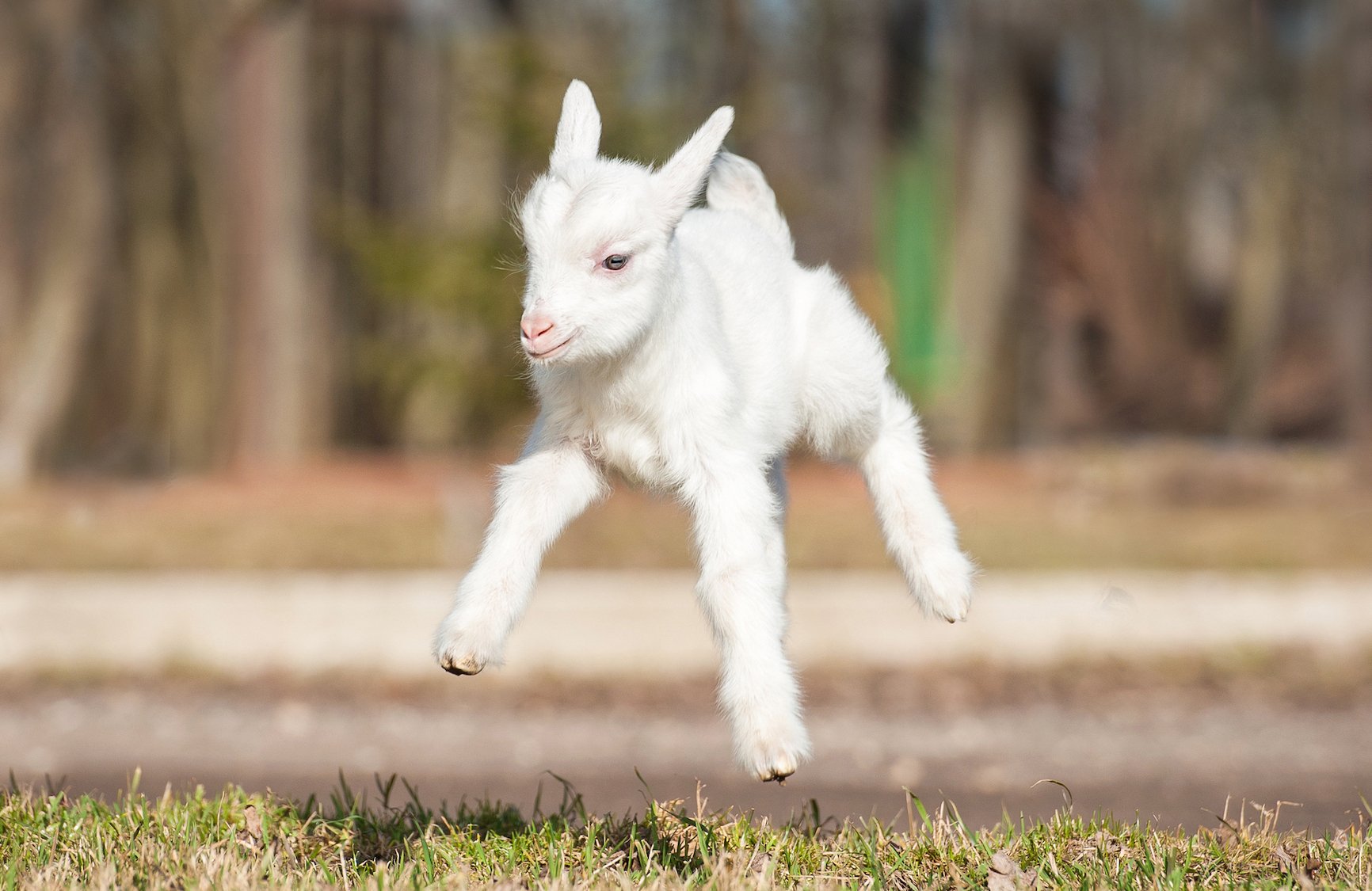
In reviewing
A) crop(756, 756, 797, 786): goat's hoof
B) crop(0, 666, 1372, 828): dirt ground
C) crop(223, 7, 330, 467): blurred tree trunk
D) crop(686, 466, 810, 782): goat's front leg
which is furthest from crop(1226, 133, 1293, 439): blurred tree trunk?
crop(756, 756, 797, 786): goat's hoof

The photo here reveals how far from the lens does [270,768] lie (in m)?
8.00

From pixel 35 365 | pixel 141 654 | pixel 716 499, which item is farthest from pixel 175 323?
pixel 716 499

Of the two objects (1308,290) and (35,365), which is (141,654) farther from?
(1308,290)

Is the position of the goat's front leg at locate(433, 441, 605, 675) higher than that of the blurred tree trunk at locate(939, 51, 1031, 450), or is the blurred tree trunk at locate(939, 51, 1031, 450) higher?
the blurred tree trunk at locate(939, 51, 1031, 450)

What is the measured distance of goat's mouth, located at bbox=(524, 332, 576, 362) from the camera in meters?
3.45

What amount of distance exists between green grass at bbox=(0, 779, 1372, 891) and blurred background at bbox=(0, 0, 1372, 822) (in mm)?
1182

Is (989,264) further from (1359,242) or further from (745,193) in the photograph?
(745,193)

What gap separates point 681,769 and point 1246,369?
1488cm

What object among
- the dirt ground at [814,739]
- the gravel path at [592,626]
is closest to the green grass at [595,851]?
the dirt ground at [814,739]

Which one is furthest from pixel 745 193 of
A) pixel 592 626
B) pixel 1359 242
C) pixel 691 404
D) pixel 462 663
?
pixel 1359 242

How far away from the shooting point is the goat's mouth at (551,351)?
3.45 metres

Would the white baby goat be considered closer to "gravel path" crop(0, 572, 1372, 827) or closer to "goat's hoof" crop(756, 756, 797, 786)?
"goat's hoof" crop(756, 756, 797, 786)

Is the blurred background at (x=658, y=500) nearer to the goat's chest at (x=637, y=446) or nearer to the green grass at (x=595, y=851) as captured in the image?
the goat's chest at (x=637, y=446)

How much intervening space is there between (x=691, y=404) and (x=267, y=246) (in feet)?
41.2
